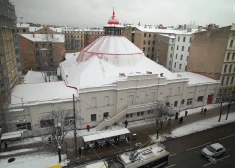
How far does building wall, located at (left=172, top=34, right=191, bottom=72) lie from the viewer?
49972mm

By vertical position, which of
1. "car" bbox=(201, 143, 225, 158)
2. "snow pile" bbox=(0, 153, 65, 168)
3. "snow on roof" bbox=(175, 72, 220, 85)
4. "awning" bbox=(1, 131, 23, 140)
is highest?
"snow on roof" bbox=(175, 72, 220, 85)

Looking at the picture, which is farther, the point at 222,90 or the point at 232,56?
the point at 222,90

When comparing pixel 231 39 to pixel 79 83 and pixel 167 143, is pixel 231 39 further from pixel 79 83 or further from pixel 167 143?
pixel 79 83

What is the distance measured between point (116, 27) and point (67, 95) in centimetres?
1864

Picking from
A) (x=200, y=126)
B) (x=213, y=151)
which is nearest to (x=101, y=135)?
(x=213, y=151)

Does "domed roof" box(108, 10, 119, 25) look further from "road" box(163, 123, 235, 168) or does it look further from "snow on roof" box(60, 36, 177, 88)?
"road" box(163, 123, 235, 168)

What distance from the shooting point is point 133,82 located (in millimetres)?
28438

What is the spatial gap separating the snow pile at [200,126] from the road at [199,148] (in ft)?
2.55

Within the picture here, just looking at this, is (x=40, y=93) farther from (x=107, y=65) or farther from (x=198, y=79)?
(x=198, y=79)

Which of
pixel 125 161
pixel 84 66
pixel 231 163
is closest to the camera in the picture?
pixel 125 161

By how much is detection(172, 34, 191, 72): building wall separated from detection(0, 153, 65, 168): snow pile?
4226cm

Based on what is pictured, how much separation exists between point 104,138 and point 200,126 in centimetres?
1684

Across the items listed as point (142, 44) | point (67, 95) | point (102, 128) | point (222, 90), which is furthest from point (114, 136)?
point (142, 44)

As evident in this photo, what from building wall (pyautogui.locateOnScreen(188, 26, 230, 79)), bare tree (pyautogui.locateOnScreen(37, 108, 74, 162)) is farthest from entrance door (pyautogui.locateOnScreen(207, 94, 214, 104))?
bare tree (pyautogui.locateOnScreen(37, 108, 74, 162))
